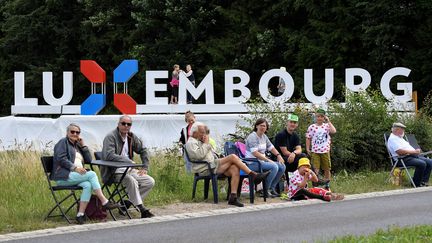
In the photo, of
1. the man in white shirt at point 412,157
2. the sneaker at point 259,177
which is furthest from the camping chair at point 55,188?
the man in white shirt at point 412,157

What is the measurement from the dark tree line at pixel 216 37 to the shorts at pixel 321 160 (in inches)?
712

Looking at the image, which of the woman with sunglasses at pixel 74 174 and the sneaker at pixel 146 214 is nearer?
the woman with sunglasses at pixel 74 174

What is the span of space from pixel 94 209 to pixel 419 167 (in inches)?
281

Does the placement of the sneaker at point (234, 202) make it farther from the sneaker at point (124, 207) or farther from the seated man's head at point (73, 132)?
the seated man's head at point (73, 132)

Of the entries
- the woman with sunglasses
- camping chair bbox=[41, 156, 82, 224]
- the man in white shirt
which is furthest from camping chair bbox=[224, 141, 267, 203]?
the man in white shirt

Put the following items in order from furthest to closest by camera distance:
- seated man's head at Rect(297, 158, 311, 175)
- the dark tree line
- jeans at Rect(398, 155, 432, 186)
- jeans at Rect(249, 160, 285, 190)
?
the dark tree line → jeans at Rect(398, 155, 432, 186) → jeans at Rect(249, 160, 285, 190) → seated man's head at Rect(297, 158, 311, 175)

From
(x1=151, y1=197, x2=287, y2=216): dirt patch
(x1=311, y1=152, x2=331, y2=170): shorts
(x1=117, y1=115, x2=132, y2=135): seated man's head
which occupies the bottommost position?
(x1=151, y1=197, x2=287, y2=216): dirt patch

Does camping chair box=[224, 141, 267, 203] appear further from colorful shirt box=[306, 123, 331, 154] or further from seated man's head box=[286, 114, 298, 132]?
colorful shirt box=[306, 123, 331, 154]

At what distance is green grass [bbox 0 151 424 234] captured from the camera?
11195mm

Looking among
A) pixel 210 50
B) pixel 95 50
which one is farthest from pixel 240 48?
pixel 95 50

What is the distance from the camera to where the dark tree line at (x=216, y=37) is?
1325 inches

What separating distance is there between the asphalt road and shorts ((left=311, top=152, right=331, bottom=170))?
2.78 meters

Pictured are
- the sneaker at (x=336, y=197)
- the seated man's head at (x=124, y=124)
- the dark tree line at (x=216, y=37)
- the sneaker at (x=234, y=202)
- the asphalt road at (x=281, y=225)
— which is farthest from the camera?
the dark tree line at (x=216, y=37)

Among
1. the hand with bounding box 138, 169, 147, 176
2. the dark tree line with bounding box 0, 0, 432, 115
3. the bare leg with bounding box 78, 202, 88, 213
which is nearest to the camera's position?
the bare leg with bounding box 78, 202, 88, 213
